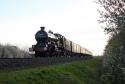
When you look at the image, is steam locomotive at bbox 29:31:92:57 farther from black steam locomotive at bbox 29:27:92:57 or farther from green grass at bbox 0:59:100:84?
green grass at bbox 0:59:100:84

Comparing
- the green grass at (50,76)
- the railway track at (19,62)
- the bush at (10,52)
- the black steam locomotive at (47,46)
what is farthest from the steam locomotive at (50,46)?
the bush at (10,52)

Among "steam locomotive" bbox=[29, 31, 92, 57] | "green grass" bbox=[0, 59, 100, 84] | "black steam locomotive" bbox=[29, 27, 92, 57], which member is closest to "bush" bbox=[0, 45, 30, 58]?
"steam locomotive" bbox=[29, 31, 92, 57]

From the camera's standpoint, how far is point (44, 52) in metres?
45.0

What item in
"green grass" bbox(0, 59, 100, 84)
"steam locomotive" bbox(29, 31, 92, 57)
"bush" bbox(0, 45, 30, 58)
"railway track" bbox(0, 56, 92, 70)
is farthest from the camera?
"bush" bbox(0, 45, 30, 58)

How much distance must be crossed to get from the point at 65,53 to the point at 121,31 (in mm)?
29920

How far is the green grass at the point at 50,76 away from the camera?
2241 cm

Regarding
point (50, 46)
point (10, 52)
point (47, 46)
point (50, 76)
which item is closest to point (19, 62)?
point (50, 76)

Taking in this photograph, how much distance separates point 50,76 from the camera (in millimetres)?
27188

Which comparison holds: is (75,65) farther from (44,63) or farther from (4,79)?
(4,79)

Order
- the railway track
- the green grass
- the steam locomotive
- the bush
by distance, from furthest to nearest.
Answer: the bush < the steam locomotive < the railway track < the green grass

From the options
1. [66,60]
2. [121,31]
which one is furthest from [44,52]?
[121,31]

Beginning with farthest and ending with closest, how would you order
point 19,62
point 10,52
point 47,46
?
point 10,52 < point 47,46 < point 19,62

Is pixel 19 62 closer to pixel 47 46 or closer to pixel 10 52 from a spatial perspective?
pixel 47 46

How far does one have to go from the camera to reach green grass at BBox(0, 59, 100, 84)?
73.5ft
